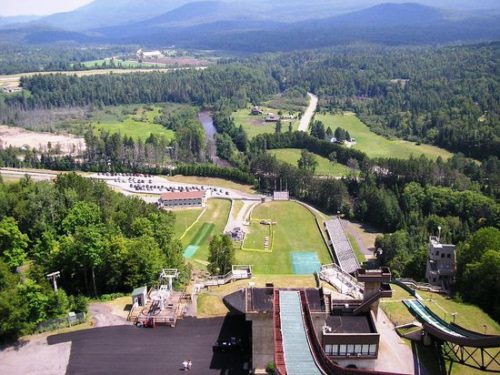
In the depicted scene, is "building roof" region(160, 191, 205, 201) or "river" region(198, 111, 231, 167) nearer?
"building roof" region(160, 191, 205, 201)

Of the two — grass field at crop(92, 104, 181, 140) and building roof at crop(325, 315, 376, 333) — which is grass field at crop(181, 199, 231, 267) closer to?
building roof at crop(325, 315, 376, 333)

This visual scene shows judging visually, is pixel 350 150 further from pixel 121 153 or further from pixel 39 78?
pixel 39 78

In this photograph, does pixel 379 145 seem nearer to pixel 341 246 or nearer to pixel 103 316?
pixel 341 246

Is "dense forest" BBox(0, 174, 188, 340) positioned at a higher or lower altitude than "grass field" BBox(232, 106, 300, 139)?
higher

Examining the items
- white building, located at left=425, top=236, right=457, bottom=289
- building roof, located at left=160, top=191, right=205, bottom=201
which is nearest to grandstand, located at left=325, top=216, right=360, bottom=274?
white building, located at left=425, top=236, right=457, bottom=289

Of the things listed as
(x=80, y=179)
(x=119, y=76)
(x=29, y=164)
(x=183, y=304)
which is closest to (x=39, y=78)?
(x=119, y=76)

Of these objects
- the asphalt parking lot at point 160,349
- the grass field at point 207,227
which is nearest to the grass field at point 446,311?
the asphalt parking lot at point 160,349

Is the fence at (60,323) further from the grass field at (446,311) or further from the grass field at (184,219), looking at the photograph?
the grass field at (184,219)
